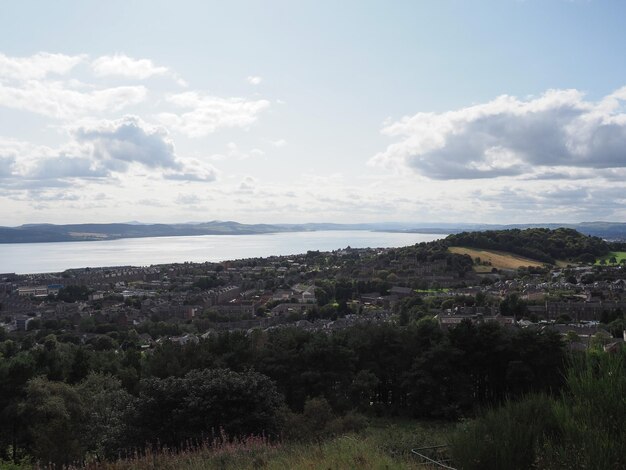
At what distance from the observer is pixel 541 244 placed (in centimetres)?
8325

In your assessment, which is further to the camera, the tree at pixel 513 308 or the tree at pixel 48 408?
the tree at pixel 513 308

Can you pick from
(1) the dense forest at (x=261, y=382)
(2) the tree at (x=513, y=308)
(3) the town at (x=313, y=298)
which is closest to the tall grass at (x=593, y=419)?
(1) the dense forest at (x=261, y=382)

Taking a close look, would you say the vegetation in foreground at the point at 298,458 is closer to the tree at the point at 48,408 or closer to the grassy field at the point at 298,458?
the grassy field at the point at 298,458

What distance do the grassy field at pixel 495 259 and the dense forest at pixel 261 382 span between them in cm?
5541

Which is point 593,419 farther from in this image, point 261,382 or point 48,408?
point 48,408

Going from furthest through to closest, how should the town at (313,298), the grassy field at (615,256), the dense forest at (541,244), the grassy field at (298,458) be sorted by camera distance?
the dense forest at (541,244), the grassy field at (615,256), the town at (313,298), the grassy field at (298,458)

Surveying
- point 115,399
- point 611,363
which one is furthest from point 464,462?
point 115,399

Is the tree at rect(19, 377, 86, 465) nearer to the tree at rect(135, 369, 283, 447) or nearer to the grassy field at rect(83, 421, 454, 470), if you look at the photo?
the tree at rect(135, 369, 283, 447)

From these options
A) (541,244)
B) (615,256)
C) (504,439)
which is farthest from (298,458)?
(541,244)

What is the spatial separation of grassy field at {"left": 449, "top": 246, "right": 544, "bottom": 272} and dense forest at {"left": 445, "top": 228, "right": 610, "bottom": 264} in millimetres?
1405

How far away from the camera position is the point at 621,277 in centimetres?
6059

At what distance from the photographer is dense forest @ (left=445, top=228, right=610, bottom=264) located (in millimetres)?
79750

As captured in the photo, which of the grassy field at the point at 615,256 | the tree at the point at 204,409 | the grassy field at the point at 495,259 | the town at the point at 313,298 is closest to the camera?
the tree at the point at 204,409

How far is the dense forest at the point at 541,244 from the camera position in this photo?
262 feet
